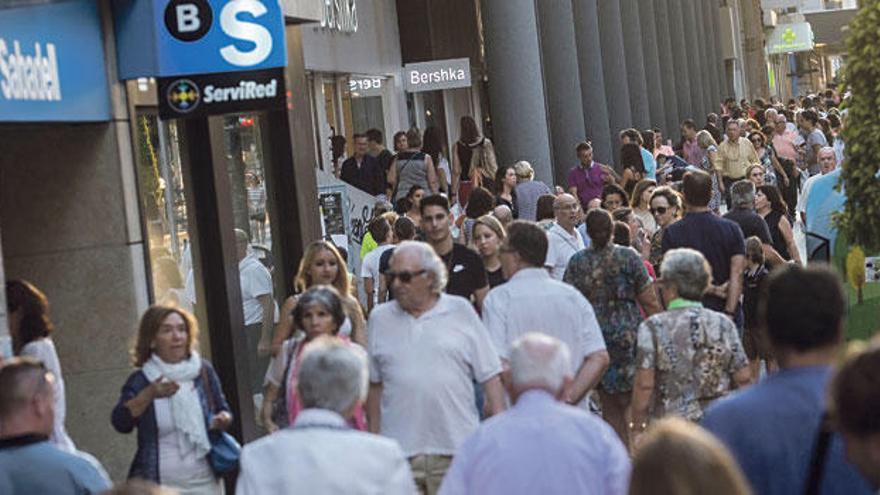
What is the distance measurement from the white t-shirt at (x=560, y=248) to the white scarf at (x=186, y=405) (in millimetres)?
5549

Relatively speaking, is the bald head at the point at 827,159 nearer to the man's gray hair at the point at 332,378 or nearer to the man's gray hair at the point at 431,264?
the man's gray hair at the point at 431,264

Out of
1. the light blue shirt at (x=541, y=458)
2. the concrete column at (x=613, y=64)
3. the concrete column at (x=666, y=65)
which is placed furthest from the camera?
the concrete column at (x=666, y=65)

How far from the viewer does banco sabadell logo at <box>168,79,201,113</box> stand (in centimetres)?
1282

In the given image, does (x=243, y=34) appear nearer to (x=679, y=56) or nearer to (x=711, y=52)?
(x=679, y=56)

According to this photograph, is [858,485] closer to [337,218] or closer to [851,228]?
[851,228]

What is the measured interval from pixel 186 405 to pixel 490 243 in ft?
14.7

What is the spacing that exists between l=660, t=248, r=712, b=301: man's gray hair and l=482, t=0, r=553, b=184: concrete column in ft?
55.4

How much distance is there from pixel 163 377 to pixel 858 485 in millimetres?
4268

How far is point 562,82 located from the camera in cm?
3262

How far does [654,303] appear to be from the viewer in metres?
12.5

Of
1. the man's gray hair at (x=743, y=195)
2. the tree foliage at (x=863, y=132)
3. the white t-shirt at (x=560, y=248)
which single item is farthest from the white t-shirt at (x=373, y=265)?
the tree foliage at (x=863, y=132)

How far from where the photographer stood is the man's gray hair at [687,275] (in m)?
10.5

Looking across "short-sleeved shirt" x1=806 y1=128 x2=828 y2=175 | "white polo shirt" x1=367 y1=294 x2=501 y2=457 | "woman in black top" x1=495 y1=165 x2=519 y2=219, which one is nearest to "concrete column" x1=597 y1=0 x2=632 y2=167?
"short-sleeved shirt" x1=806 y1=128 x2=828 y2=175

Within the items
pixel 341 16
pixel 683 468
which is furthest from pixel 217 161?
pixel 341 16
